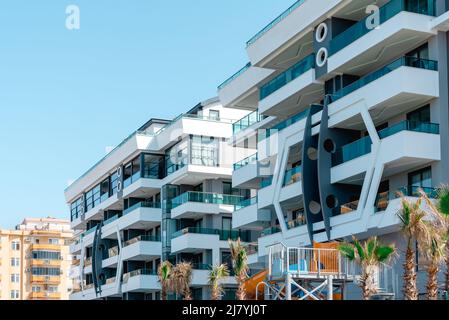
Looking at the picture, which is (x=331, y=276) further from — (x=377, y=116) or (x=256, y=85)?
(x=256, y=85)

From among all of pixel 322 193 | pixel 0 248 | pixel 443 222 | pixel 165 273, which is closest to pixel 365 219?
pixel 322 193

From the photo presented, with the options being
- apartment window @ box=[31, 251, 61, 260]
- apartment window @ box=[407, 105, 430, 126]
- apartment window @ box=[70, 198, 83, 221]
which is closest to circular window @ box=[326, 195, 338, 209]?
apartment window @ box=[407, 105, 430, 126]

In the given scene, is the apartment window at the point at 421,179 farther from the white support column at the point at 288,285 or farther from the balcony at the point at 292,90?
the balcony at the point at 292,90

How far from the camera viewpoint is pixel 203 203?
67688 mm

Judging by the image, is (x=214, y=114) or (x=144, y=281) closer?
(x=144, y=281)

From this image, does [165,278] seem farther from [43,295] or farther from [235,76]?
[43,295]

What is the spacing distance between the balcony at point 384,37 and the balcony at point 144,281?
31037 mm

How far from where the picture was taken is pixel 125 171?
78.0 metres

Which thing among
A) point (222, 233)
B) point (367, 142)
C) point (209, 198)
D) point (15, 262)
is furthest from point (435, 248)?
point (15, 262)

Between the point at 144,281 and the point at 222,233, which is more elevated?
the point at 222,233

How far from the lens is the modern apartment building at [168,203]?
67.6 meters

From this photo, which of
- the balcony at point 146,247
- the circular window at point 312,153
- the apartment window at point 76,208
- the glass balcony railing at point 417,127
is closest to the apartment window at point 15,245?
the apartment window at point 76,208

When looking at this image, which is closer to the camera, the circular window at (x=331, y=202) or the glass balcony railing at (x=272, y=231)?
the circular window at (x=331, y=202)

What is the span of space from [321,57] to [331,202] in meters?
7.96
